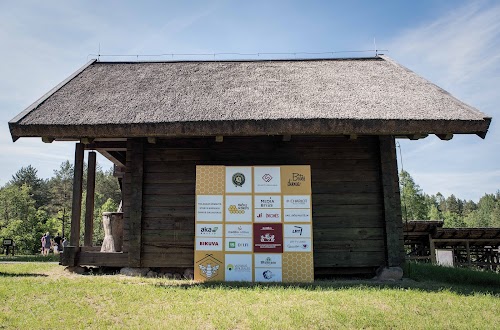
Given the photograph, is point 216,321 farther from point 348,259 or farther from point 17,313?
point 348,259

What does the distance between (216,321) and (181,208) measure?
4450mm

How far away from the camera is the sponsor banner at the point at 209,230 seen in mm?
8352

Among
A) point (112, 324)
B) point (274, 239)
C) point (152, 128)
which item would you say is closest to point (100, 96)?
point (152, 128)

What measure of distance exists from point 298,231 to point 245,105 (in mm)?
2966

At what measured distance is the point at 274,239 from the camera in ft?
27.2

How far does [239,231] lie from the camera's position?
8.34 metres

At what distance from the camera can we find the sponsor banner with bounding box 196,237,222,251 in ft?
27.3

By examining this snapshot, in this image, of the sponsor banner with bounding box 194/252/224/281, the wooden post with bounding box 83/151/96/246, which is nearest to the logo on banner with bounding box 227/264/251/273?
the sponsor banner with bounding box 194/252/224/281

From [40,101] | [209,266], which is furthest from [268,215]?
[40,101]

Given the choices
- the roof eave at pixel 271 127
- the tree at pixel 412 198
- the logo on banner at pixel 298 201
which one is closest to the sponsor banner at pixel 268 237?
the logo on banner at pixel 298 201

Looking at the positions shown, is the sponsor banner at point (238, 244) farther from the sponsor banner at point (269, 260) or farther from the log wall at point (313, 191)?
the log wall at point (313, 191)

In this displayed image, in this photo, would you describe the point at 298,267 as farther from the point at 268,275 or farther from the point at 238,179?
the point at 238,179

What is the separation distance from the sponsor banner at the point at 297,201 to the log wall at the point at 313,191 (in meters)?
0.66

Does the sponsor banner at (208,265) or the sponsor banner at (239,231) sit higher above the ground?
the sponsor banner at (239,231)
